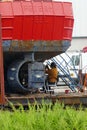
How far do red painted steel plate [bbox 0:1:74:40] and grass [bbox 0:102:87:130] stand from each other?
216 inches

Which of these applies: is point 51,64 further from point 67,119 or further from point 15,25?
Answer: point 67,119

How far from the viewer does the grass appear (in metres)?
6.80

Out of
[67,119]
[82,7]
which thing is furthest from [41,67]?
[82,7]

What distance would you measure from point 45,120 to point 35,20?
20.3 ft

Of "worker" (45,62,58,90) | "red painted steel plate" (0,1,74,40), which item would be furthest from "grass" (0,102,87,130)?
"worker" (45,62,58,90)

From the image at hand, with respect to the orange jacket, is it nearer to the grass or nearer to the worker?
the worker

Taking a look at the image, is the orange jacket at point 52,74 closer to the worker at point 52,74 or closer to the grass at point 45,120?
the worker at point 52,74

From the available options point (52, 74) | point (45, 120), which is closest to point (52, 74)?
point (52, 74)

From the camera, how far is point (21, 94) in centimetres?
1380

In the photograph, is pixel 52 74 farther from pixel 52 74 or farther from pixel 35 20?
pixel 35 20

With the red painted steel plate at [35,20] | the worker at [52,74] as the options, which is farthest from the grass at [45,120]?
the worker at [52,74]

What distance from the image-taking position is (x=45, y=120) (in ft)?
23.2

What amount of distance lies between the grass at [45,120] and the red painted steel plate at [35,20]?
550 centimetres

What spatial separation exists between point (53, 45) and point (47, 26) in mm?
674
